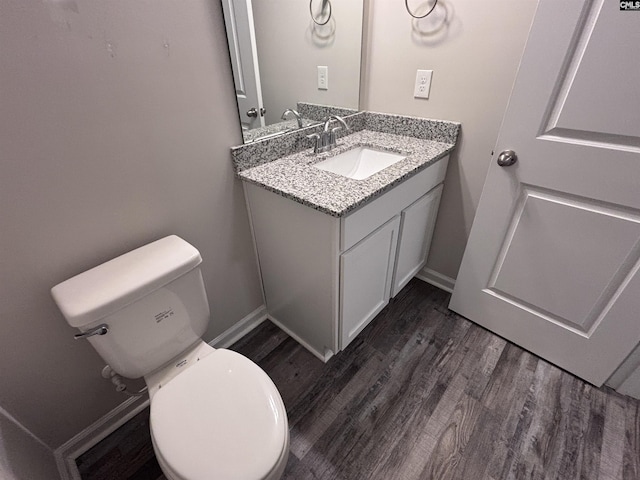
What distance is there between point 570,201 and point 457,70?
73 cm

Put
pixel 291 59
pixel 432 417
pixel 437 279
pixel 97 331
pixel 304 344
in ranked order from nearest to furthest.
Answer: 1. pixel 97 331
2. pixel 432 417
3. pixel 291 59
4. pixel 304 344
5. pixel 437 279

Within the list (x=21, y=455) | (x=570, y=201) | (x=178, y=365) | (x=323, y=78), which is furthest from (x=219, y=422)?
Result: (x=323, y=78)

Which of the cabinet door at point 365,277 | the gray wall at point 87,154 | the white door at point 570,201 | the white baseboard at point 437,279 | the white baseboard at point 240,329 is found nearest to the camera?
the gray wall at point 87,154

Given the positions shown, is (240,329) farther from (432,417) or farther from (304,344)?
(432,417)

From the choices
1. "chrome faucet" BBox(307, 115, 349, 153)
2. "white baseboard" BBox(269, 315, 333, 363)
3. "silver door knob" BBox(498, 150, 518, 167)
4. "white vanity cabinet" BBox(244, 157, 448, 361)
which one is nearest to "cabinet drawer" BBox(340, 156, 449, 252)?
"white vanity cabinet" BBox(244, 157, 448, 361)

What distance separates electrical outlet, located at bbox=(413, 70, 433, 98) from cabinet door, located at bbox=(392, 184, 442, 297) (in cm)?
47

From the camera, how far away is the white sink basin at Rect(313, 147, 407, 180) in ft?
4.81

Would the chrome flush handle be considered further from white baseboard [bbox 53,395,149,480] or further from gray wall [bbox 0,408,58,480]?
white baseboard [bbox 53,395,149,480]

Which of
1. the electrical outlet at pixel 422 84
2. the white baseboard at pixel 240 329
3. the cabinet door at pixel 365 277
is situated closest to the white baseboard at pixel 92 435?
the white baseboard at pixel 240 329

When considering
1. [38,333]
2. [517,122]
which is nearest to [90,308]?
[38,333]

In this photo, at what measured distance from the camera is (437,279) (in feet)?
6.26

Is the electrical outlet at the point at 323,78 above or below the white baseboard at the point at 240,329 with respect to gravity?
above

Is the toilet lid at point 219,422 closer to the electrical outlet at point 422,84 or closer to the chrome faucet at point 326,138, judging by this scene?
the chrome faucet at point 326,138

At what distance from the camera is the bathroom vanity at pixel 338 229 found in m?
1.07
